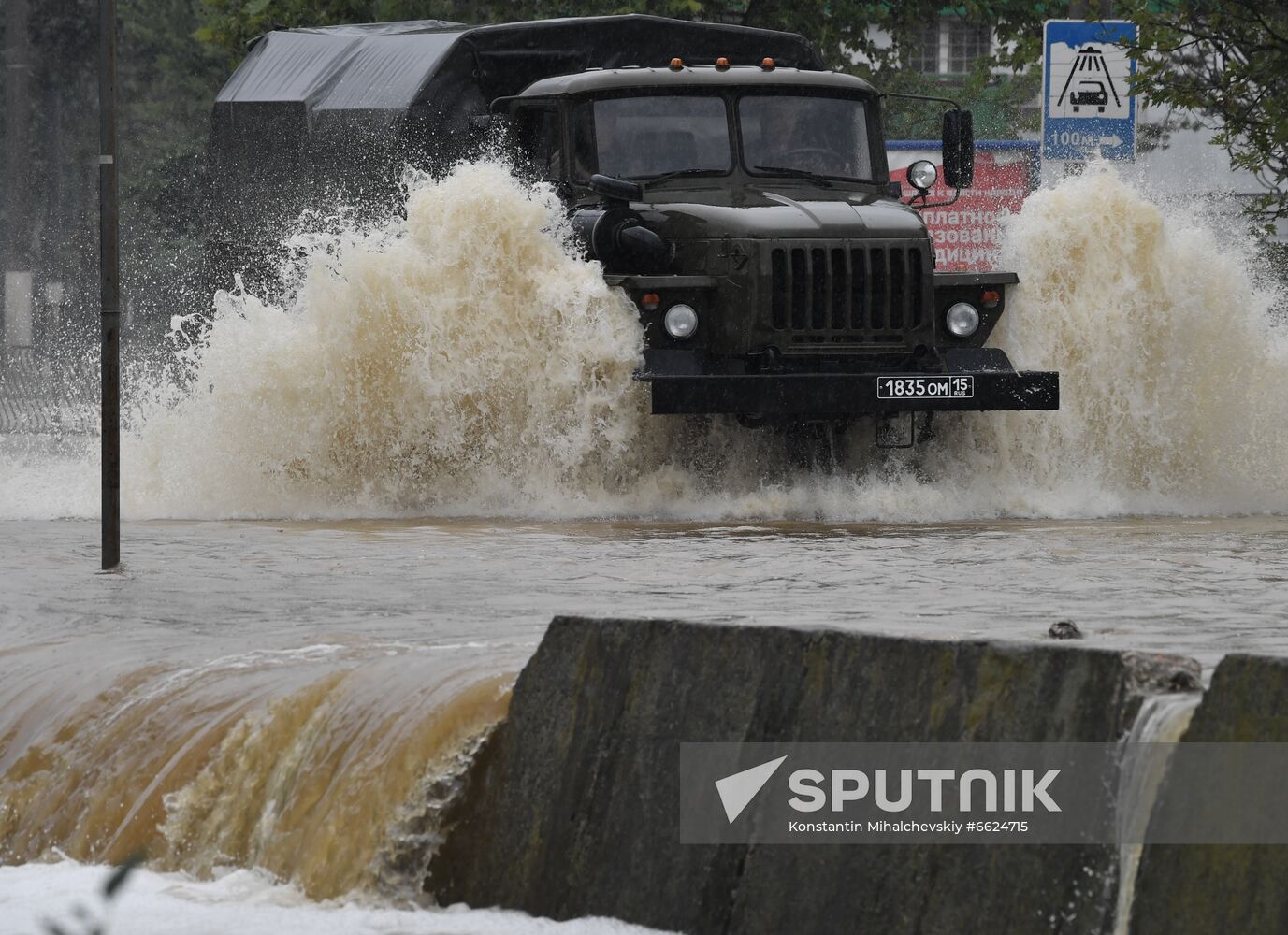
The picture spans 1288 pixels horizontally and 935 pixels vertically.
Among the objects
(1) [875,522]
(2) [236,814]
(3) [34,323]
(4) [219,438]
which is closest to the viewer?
(2) [236,814]

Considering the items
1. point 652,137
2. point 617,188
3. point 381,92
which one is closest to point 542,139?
point 652,137

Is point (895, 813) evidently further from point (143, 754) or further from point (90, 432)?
point (90, 432)

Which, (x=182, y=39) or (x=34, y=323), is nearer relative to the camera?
(x=34, y=323)

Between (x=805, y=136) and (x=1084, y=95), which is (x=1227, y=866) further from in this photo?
(x=1084, y=95)

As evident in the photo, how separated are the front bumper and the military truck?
1 cm

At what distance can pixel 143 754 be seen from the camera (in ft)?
22.4

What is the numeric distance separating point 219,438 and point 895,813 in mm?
9640

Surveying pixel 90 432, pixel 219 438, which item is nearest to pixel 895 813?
pixel 219 438

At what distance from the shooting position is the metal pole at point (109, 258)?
9656 mm

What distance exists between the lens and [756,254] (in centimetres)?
1305

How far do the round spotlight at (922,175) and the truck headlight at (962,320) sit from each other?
1013 mm

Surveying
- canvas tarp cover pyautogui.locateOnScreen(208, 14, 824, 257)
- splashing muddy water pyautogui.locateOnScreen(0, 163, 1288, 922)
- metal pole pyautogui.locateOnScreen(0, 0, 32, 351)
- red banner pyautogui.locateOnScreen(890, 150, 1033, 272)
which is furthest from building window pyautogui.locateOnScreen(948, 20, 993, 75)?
splashing muddy water pyautogui.locateOnScreen(0, 163, 1288, 922)

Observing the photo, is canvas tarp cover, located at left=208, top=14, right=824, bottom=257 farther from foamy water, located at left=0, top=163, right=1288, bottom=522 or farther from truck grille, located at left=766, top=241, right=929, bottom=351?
truck grille, located at left=766, top=241, right=929, bottom=351

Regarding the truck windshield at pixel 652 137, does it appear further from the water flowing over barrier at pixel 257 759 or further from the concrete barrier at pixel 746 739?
the concrete barrier at pixel 746 739
